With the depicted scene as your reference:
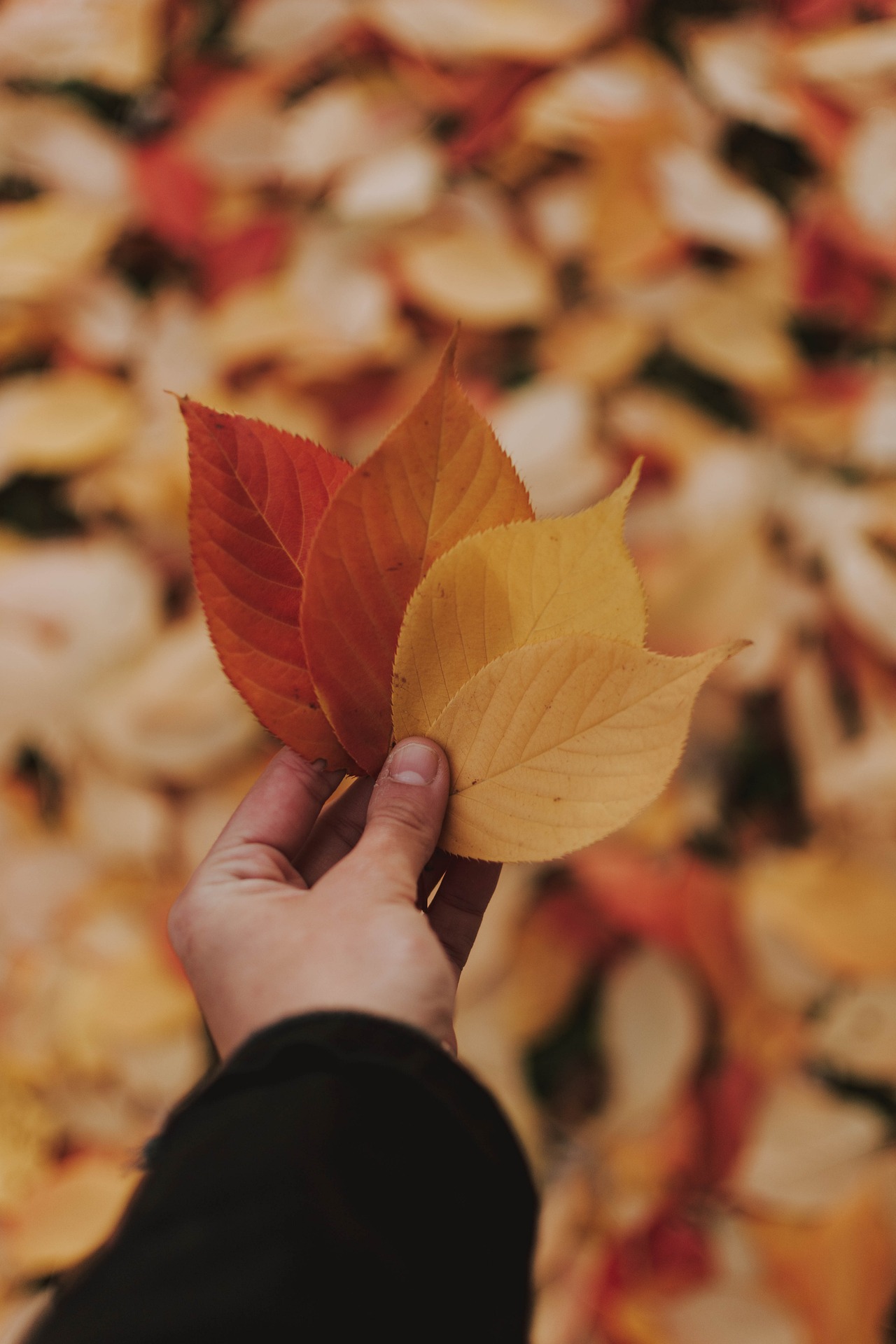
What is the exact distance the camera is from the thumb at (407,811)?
34cm

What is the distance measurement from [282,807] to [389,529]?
0.44 ft

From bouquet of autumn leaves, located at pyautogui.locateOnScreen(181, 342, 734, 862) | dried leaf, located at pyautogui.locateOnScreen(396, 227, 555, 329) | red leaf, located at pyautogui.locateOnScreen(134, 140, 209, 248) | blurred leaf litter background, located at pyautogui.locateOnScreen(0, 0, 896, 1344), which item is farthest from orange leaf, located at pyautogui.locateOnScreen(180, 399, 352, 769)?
red leaf, located at pyautogui.locateOnScreen(134, 140, 209, 248)

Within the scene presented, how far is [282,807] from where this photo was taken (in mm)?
399

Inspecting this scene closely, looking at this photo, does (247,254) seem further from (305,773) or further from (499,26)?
(305,773)

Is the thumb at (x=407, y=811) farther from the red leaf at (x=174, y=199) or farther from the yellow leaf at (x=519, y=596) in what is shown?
the red leaf at (x=174, y=199)

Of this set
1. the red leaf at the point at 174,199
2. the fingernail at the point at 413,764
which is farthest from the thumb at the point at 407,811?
the red leaf at the point at 174,199

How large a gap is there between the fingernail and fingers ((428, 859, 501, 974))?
104 mm

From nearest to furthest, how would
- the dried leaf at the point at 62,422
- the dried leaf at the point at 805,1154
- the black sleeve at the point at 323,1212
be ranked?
the black sleeve at the point at 323,1212 < the dried leaf at the point at 805,1154 < the dried leaf at the point at 62,422

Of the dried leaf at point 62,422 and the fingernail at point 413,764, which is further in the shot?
the dried leaf at point 62,422

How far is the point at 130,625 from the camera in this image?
0.76 meters

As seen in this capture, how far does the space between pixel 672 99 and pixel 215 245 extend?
0.45m

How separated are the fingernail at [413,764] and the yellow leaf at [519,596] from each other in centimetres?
2

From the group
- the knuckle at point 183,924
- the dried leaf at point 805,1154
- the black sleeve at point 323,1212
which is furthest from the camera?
the dried leaf at point 805,1154

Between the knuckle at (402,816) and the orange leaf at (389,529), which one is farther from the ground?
the orange leaf at (389,529)
